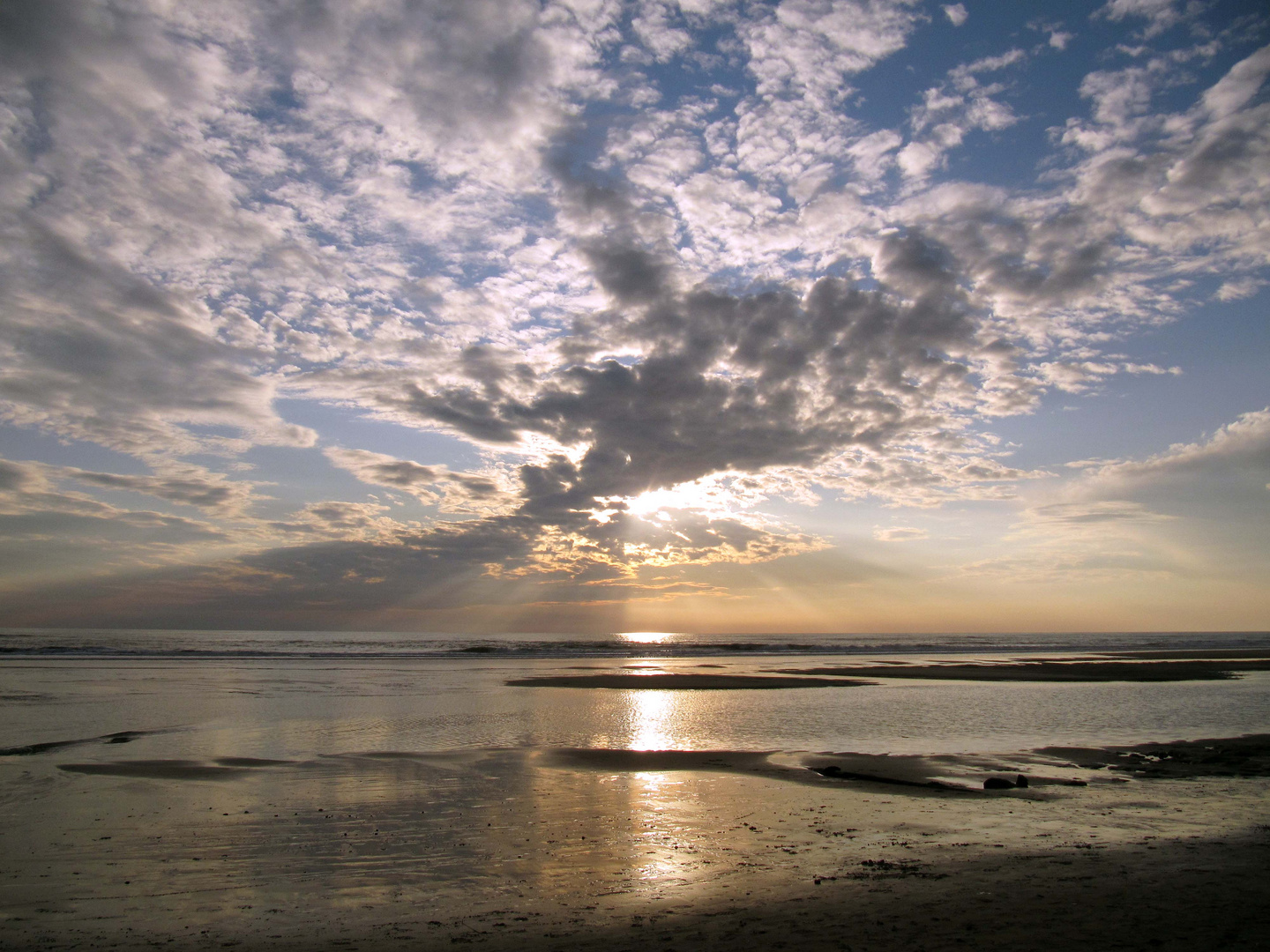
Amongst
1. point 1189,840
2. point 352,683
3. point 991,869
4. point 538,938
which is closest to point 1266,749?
point 1189,840

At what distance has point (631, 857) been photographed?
403 inches

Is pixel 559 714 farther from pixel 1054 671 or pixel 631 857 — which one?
pixel 1054 671

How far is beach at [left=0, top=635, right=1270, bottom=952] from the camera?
7.77 metres

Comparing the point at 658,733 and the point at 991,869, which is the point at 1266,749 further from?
the point at 658,733

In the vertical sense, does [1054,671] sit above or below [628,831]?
above

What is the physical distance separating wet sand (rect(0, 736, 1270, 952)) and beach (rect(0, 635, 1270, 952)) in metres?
0.06

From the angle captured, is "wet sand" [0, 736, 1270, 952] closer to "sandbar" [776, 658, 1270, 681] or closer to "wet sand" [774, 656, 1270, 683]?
"sandbar" [776, 658, 1270, 681]

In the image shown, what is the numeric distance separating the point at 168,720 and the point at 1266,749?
109ft

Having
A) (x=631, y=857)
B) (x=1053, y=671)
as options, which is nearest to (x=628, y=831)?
(x=631, y=857)

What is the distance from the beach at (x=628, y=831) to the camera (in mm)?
7766

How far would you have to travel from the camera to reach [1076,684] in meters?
39.2

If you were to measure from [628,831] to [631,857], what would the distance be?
136 cm

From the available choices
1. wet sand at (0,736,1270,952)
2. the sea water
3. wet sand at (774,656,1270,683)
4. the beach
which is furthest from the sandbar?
wet sand at (0,736,1270,952)

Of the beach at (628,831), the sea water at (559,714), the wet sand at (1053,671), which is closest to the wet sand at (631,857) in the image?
the beach at (628,831)
